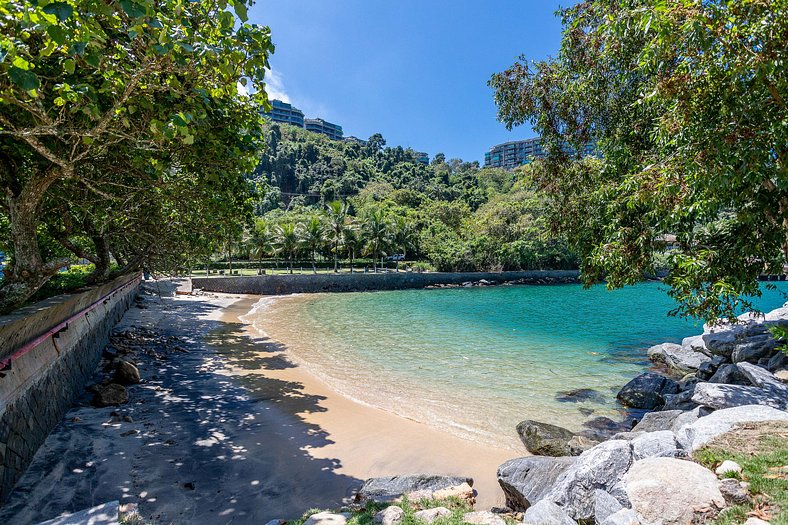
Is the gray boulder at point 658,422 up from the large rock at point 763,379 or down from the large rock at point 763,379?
down

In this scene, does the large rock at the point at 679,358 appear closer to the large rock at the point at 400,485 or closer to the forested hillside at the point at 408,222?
the forested hillside at the point at 408,222

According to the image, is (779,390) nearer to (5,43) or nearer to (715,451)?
(715,451)

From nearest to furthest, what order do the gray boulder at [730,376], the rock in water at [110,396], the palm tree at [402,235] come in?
1. the rock in water at [110,396]
2. the gray boulder at [730,376]
3. the palm tree at [402,235]

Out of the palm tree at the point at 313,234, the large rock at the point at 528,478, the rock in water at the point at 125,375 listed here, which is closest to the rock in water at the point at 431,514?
the large rock at the point at 528,478

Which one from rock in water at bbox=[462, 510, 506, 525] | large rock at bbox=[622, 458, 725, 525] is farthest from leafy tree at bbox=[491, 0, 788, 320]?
rock in water at bbox=[462, 510, 506, 525]

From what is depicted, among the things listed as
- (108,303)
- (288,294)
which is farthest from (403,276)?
(108,303)

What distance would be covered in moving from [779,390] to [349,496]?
8098 mm

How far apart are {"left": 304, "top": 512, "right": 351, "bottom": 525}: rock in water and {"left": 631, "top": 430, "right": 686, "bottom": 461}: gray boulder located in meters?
3.55

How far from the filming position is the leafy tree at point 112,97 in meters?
3.69

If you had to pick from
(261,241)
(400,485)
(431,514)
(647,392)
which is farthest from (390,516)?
(261,241)

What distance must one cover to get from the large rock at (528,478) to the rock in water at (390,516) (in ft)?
6.16

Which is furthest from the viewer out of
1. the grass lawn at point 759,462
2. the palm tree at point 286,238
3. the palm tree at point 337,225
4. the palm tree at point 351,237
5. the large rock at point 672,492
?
the palm tree at point 351,237

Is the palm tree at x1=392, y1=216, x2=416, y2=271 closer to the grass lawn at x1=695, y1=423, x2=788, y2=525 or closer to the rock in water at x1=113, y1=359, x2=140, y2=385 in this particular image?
the rock in water at x1=113, y1=359, x2=140, y2=385

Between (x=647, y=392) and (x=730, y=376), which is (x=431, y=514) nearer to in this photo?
(x=647, y=392)
